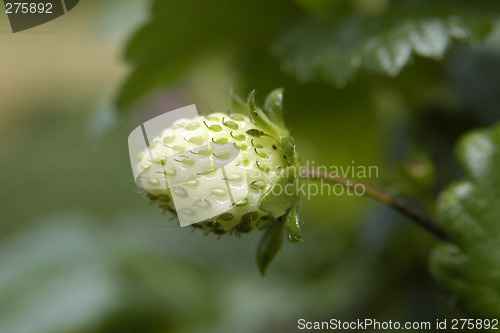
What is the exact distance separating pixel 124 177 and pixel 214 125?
2.22 m

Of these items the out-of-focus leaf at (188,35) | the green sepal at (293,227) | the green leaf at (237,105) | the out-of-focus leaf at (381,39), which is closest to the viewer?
the green sepal at (293,227)

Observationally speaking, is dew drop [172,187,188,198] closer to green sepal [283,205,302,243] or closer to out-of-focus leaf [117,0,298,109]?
green sepal [283,205,302,243]

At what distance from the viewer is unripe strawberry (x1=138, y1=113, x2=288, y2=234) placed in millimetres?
730

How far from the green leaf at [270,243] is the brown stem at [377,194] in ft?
0.27

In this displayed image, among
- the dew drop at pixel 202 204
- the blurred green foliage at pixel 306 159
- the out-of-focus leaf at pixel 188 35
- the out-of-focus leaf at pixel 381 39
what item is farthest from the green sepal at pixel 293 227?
the out-of-focus leaf at pixel 188 35

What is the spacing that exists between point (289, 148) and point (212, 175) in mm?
112

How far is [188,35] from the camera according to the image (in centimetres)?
123

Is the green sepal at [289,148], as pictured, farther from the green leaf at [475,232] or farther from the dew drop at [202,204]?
the green leaf at [475,232]

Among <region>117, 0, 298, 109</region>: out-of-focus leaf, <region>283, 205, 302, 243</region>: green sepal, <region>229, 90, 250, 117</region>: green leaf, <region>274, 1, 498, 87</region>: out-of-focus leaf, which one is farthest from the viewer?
<region>117, 0, 298, 109</region>: out-of-focus leaf

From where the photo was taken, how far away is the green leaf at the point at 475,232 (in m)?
0.85

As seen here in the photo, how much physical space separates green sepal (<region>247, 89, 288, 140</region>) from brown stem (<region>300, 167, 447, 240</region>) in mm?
64

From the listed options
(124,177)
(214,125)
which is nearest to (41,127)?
(124,177)

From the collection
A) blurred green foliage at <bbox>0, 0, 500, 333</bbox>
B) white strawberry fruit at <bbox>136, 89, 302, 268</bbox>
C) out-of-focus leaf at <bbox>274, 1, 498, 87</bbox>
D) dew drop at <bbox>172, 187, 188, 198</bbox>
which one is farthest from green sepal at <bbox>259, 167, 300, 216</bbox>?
out-of-focus leaf at <bbox>274, 1, 498, 87</bbox>

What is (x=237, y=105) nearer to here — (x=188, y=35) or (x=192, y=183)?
(x=192, y=183)
